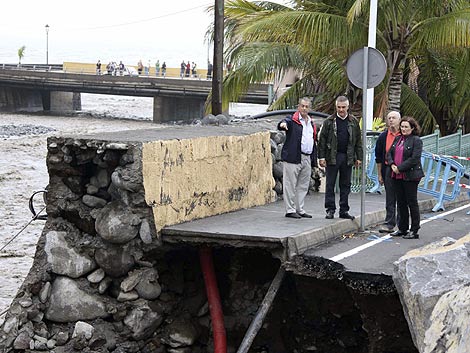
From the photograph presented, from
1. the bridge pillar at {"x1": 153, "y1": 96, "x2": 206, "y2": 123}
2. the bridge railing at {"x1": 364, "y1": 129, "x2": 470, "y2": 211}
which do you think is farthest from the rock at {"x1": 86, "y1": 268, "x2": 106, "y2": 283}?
the bridge pillar at {"x1": 153, "y1": 96, "x2": 206, "y2": 123}

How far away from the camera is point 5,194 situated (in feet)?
89.6

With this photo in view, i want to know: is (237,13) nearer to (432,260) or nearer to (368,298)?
(368,298)

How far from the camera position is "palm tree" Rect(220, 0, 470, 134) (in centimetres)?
1956

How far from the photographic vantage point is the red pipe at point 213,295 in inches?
423

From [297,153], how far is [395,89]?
10635 mm

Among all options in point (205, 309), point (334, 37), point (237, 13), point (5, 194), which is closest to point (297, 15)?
point (334, 37)

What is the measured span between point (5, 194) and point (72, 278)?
57.7ft

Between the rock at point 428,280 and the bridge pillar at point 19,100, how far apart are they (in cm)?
6460

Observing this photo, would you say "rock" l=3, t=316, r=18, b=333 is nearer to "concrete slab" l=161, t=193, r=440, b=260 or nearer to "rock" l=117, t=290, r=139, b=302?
"rock" l=117, t=290, r=139, b=302

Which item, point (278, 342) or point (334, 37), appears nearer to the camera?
point (278, 342)

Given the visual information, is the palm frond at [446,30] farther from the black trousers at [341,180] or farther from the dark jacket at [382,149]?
the black trousers at [341,180]

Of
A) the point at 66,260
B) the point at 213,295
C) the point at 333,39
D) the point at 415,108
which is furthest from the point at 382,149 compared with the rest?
the point at 415,108

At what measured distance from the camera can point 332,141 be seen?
1143cm

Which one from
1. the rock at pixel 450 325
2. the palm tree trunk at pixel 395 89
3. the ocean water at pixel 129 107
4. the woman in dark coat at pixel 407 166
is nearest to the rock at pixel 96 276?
the woman in dark coat at pixel 407 166
